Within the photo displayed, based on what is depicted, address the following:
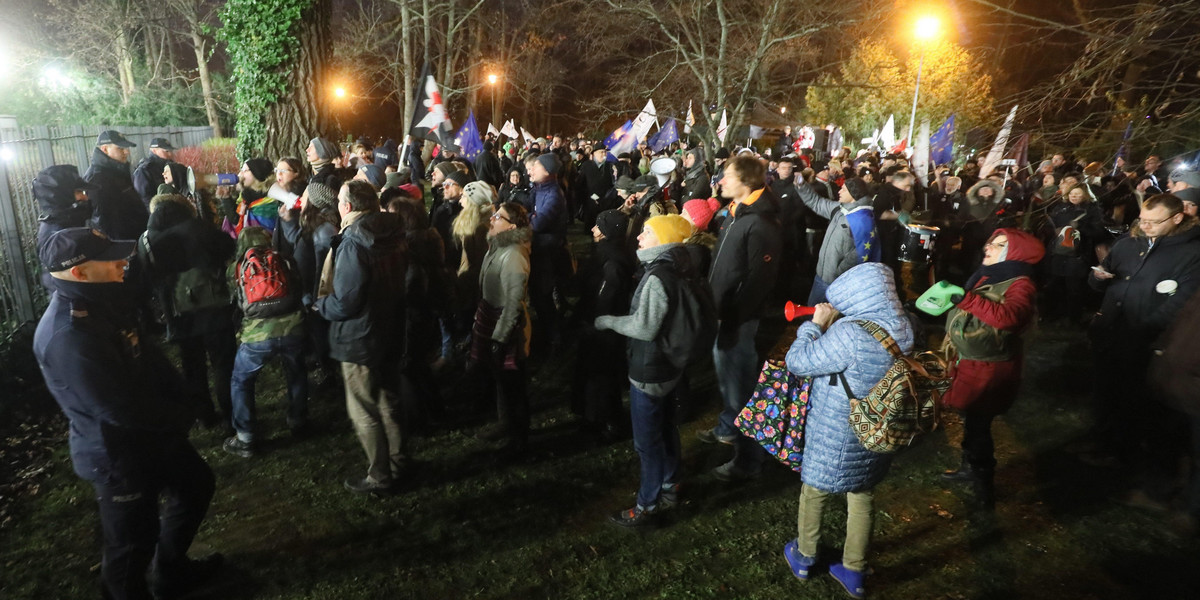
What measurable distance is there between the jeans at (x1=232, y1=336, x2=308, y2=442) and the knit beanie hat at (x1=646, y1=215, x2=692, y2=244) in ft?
8.51

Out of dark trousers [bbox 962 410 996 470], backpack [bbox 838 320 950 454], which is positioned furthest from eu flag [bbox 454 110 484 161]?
backpack [bbox 838 320 950 454]

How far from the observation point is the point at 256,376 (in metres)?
4.77

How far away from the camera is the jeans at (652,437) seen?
3883mm

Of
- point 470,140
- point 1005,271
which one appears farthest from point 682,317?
point 470,140

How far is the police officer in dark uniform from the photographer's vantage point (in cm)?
277

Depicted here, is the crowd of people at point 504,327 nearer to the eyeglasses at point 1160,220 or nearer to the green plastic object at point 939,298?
the eyeglasses at point 1160,220

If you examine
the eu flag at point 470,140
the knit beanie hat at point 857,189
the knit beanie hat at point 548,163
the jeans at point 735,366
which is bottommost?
the jeans at point 735,366

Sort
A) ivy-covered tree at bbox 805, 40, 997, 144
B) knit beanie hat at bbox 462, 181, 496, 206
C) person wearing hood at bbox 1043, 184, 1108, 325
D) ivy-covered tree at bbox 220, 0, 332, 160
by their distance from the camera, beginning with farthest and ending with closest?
1. ivy-covered tree at bbox 805, 40, 997, 144
2. ivy-covered tree at bbox 220, 0, 332, 160
3. person wearing hood at bbox 1043, 184, 1108, 325
4. knit beanie hat at bbox 462, 181, 496, 206

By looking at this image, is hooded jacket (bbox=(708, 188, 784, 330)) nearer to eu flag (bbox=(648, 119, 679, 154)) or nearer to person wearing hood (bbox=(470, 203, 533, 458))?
person wearing hood (bbox=(470, 203, 533, 458))

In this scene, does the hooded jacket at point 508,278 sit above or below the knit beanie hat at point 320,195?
below

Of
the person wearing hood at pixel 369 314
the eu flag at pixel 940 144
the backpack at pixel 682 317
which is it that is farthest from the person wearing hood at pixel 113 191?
the eu flag at pixel 940 144

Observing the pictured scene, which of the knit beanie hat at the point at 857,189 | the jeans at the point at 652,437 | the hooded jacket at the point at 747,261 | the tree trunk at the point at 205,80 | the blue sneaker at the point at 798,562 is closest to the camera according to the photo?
the blue sneaker at the point at 798,562

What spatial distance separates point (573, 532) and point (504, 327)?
1346mm

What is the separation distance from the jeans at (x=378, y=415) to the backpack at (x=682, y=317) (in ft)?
5.66
